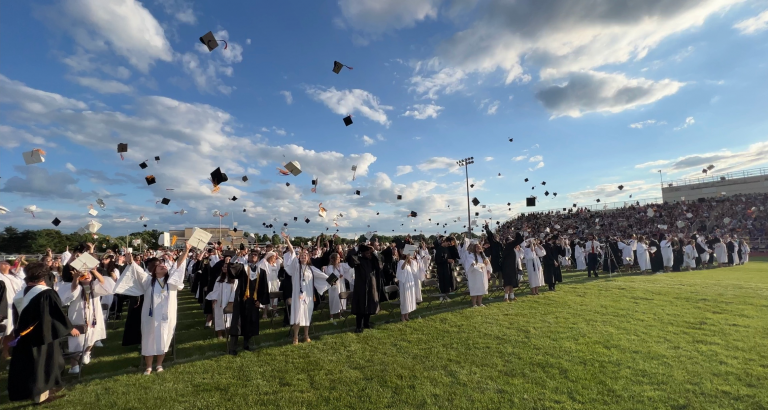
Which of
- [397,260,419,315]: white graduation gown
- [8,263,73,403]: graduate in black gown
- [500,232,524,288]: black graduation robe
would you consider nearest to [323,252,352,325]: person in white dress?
[397,260,419,315]: white graduation gown

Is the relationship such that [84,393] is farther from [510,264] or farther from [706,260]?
[706,260]

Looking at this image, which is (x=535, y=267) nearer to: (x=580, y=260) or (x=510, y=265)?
(x=510, y=265)

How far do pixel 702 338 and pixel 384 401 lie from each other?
22.3 ft

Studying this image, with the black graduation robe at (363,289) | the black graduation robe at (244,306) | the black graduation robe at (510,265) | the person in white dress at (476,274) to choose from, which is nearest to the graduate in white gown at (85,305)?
the black graduation robe at (244,306)

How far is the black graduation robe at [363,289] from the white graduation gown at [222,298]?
2.95m

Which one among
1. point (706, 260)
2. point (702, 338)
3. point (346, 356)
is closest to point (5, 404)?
point (346, 356)

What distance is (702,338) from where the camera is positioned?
23.4 ft

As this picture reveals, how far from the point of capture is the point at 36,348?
525cm

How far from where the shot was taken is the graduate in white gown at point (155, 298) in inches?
250

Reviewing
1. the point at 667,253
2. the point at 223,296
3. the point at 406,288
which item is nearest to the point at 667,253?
the point at 667,253

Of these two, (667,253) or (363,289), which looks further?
(667,253)

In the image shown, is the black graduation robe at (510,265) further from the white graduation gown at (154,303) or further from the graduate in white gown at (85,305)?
the graduate in white gown at (85,305)

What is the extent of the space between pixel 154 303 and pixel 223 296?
5.68ft

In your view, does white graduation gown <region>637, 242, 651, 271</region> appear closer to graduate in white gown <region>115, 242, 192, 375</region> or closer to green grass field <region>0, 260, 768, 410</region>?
green grass field <region>0, 260, 768, 410</region>
